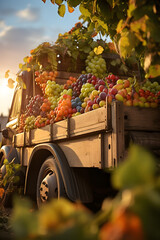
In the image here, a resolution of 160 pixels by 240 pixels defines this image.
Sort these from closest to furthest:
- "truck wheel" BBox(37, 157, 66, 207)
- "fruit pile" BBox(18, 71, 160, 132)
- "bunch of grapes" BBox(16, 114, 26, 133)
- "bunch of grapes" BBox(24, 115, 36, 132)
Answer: "fruit pile" BBox(18, 71, 160, 132) → "truck wheel" BBox(37, 157, 66, 207) → "bunch of grapes" BBox(24, 115, 36, 132) → "bunch of grapes" BBox(16, 114, 26, 133)

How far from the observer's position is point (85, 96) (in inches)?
139

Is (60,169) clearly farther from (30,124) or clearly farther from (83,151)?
(30,124)

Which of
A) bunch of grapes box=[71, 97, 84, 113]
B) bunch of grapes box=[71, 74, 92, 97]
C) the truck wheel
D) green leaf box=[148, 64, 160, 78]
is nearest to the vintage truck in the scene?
the truck wheel

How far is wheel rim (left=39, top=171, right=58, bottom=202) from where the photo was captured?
3271 mm

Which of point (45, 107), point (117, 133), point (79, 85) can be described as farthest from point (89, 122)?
point (45, 107)

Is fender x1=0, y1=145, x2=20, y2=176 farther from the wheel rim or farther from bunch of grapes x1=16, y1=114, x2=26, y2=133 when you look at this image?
the wheel rim

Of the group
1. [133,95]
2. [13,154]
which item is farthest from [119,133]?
[13,154]

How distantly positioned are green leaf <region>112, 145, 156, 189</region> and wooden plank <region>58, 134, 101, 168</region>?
2049 millimetres

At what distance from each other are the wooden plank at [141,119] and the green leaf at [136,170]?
1914 mm

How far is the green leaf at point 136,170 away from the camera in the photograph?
0.42m

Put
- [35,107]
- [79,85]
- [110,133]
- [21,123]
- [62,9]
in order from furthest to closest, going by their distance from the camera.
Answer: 1. [21,123]
2. [35,107]
3. [79,85]
4. [110,133]
5. [62,9]

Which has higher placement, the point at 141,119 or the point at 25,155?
the point at 141,119

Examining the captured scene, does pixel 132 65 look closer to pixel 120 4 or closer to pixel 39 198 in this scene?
pixel 39 198

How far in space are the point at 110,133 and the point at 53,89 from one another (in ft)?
8.38
